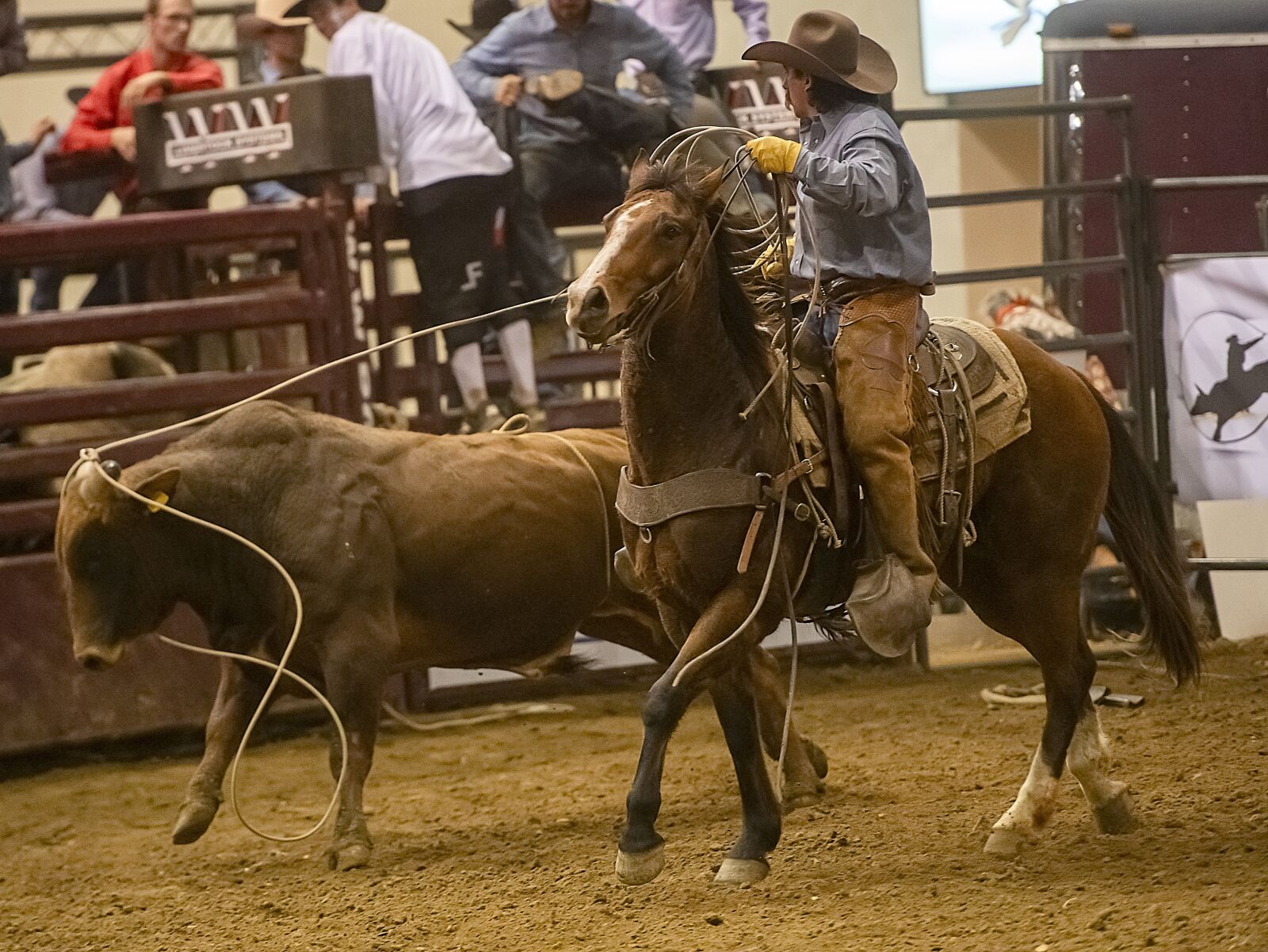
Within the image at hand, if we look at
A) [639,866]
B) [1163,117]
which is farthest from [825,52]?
[1163,117]

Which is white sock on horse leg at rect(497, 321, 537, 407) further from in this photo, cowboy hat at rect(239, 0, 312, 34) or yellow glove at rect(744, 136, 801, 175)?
yellow glove at rect(744, 136, 801, 175)

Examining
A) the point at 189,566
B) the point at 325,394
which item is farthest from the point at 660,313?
the point at 325,394

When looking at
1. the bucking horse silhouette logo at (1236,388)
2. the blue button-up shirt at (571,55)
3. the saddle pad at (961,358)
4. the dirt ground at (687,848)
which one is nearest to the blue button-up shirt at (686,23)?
the blue button-up shirt at (571,55)

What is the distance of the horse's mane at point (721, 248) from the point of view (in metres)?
3.96

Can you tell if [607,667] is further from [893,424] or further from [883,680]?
[893,424]

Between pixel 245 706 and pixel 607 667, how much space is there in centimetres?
269

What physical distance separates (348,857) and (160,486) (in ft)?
4.13

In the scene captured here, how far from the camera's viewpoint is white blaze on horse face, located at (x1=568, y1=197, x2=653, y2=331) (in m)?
3.58

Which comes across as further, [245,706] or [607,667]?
[607,667]

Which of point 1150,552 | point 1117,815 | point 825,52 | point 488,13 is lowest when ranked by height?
point 1117,815

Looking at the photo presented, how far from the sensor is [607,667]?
24.6ft

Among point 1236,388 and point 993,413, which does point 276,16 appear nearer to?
point 993,413

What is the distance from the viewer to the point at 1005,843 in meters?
4.32

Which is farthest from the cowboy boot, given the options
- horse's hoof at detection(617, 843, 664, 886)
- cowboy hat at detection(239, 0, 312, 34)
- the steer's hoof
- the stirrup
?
cowboy hat at detection(239, 0, 312, 34)
